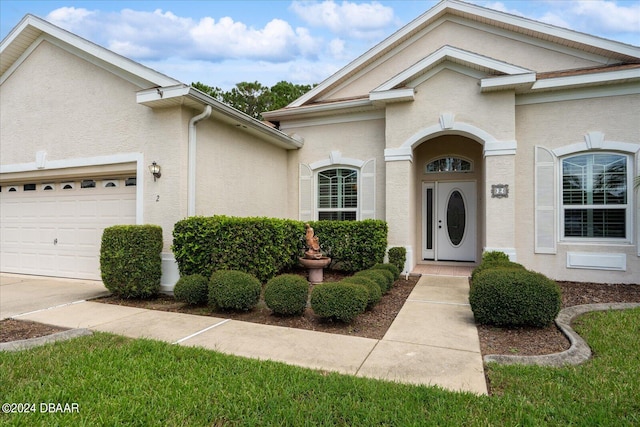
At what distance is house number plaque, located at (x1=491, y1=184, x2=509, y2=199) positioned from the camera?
7.96 meters

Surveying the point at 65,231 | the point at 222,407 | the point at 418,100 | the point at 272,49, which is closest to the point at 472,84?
the point at 418,100

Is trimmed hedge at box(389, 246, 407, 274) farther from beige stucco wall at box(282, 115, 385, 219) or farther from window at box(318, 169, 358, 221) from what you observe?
window at box(318, 169, 358, 221)

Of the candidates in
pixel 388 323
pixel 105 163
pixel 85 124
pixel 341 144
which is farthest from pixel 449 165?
pixel 85 124

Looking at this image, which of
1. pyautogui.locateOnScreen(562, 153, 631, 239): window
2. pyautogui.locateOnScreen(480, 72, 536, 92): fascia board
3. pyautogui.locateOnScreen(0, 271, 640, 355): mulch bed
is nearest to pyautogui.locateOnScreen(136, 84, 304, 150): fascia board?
pyautogui.locateOnScreen(0, 271, 640, 355): mulch bed

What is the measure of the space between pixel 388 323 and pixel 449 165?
262 inches

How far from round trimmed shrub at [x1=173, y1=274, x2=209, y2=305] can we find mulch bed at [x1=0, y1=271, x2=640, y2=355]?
0.16 meters

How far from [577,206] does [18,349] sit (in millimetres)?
10253

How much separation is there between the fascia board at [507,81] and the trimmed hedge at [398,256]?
13.8 feet

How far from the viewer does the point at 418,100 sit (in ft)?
28.6

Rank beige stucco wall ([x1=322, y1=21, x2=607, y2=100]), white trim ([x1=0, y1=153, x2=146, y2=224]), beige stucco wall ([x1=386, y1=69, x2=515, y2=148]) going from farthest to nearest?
beige stucco wall ([x1=322, y1=21, x2=607, y2=100]) → beige stucco wall ([x1=386, y1=69, x2=515, y2=148]) → white trim ([x1=0, y1=153, x2=146, y2=224])

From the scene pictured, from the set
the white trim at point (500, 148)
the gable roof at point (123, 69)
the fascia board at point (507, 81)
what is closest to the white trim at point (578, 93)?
the fascia board at point (507, 81)

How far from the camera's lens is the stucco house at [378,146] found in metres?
7.30

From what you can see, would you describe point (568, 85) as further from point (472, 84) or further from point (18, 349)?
point (18, 349)

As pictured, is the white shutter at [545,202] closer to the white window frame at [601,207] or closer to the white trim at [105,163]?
the white window frame at [601,207]
